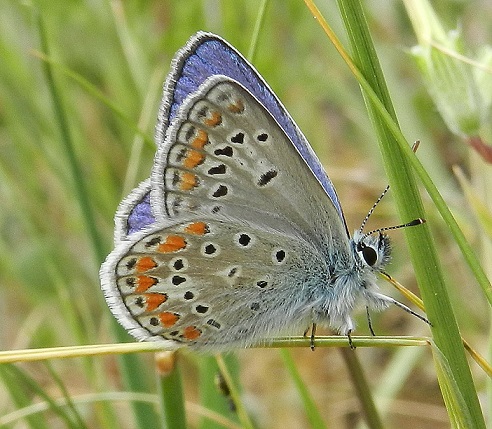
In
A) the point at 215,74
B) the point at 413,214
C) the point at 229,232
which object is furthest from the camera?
the point at 229,232

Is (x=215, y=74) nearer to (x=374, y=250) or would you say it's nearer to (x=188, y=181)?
(x=188, y=181)

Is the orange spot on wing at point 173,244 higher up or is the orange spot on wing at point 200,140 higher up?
the orange spot on wing at point 200,140

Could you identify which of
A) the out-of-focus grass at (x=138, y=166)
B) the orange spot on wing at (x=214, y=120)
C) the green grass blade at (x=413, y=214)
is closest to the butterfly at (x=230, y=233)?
the orange spot on wing at (x=214, y=120)

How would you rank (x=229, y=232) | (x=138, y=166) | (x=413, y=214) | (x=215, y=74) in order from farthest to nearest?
1. (x=138, y=166)
2. (x=229, y=232)
3. (x=215, y=74)
4. (x=413, y=214)

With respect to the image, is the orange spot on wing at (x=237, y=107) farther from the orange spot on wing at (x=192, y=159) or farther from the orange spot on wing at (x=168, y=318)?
the orange spot on wing at (x=168, y=318)

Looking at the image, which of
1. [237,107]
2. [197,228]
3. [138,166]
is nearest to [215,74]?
[237,107]

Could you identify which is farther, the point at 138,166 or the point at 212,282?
the point at 138,166

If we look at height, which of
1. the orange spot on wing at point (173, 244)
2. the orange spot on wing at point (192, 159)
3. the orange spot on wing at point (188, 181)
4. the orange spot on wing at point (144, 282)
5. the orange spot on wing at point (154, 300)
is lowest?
the orange spot on wing at point (154, 300)

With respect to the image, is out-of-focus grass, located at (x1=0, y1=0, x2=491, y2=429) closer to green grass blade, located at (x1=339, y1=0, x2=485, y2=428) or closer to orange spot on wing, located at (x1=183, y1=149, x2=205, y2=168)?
orange spot on wing, located at (x1=183, y1=149, x2=205, y2=168)

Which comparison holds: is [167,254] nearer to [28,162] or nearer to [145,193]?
[145,193]
